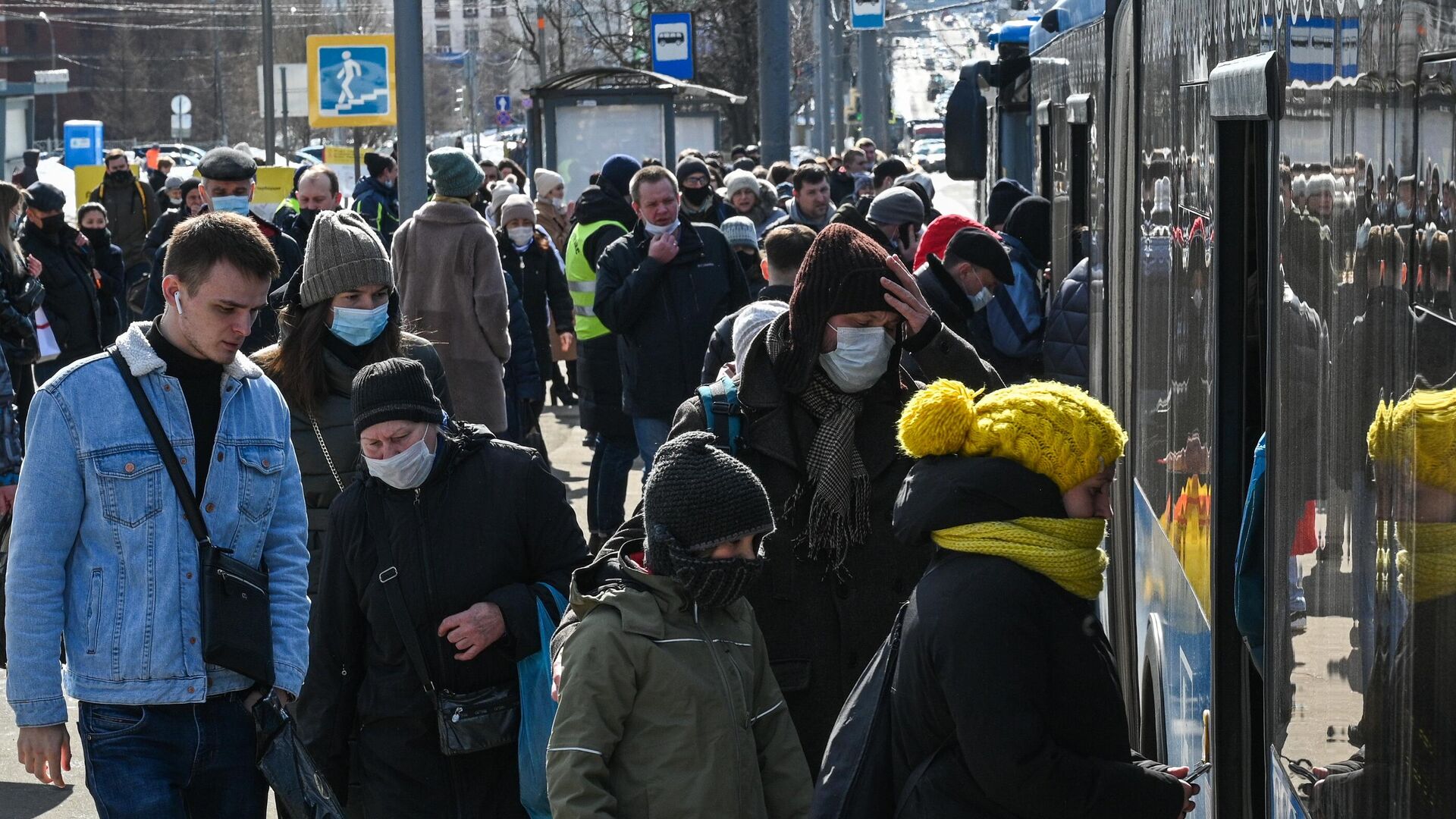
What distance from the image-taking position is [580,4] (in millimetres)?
39219

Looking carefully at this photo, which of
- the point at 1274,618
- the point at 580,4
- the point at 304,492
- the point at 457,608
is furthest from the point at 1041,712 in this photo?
the point at 580,4

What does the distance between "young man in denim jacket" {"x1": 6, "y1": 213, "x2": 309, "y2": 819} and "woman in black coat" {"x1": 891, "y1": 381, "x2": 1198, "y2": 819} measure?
165 cm

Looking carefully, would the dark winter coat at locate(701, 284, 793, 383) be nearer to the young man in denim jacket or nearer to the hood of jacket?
the young man in denim jacket

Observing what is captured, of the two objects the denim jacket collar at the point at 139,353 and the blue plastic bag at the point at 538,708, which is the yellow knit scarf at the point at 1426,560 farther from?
the denim jacket collar at the point at 139,353

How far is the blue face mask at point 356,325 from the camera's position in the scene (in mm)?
5105

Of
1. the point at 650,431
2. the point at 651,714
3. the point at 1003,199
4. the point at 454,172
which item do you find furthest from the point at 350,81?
the point at 651,714

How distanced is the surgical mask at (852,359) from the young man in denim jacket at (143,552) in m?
1.18

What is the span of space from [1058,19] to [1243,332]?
5344mm

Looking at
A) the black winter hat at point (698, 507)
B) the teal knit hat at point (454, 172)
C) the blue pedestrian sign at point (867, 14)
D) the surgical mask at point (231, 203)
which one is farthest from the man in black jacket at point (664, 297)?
the blue pedestrian sign at point (867, 14)

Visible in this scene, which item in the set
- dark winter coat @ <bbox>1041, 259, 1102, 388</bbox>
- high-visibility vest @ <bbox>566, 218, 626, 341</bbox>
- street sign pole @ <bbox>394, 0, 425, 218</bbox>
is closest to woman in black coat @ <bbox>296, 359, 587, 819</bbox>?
dark winter coat @ <bbox>1041, 259, 1102, 388</bbox>

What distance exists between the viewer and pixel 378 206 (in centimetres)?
1353

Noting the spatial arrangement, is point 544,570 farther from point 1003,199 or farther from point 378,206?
point 378,206

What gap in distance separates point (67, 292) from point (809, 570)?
328 inches

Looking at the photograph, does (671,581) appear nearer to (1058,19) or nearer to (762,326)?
(762,326)
